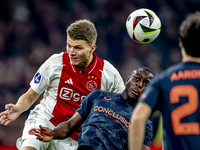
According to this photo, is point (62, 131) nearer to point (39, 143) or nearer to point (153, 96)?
point (39, 143)

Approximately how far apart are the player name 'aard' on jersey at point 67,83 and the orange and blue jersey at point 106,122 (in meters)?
0.66

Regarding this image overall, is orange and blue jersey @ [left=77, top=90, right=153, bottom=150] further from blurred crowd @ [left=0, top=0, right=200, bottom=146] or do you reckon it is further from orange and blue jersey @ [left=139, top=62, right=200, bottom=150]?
blurred crowd @ [left=0, top=0, right=200, bottom=146]

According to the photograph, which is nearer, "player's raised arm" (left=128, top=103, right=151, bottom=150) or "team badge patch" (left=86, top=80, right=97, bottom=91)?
"player's raised arm" (left=128, top=103, right=151, bottom=150)

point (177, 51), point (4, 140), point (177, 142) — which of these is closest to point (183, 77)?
point (177, 142)

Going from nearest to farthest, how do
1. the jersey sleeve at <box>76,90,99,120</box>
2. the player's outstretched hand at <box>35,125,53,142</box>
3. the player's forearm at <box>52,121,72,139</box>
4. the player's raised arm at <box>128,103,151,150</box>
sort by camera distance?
the player's raised arm at <box>128,103,151,150</box>
the player's outstretched hand at <box>35,125,53,142</box>
the player's forearm at <box>52,121,72,139</box>
the jersey sleeve at <box>76,90,99,120</box>

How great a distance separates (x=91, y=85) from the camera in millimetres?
4004

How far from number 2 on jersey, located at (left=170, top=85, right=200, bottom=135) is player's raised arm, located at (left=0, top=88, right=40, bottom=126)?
221cm

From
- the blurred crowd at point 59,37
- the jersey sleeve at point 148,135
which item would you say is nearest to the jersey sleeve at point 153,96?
the jersey sleeve at point 148,135

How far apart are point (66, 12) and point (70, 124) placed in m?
6.34

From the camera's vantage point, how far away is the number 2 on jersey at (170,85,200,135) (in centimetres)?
188

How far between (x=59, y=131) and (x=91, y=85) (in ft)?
3.47

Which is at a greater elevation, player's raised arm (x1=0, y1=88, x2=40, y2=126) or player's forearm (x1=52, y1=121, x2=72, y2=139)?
player's raised arm (x1=0, y1=88, x2=40, y2=126)

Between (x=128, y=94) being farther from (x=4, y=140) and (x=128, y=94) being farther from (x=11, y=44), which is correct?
(x=11, y=44)

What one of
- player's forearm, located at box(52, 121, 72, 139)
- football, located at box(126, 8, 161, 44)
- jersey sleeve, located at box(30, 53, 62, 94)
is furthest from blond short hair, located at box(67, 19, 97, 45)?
player's forearm, located at box(52, 121, 72, 139)
